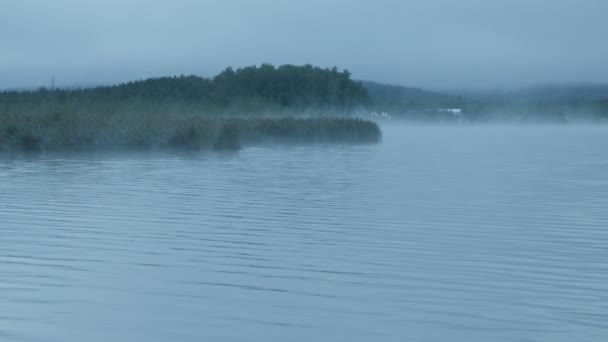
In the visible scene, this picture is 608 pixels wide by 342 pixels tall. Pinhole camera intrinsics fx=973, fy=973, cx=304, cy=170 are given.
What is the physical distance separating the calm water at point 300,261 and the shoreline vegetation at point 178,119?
12986 millimetres

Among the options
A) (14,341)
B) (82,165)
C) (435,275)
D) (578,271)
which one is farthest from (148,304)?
(82,165)

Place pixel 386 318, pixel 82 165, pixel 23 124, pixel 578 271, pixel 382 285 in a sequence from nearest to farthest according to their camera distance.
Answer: pixel 386 318 → pixel 382 285 → pixel 578 271 → pixel 82 165 → pixel 23 124

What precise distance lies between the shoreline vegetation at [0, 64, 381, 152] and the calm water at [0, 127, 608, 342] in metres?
13.0

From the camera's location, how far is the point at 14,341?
7105 millimetres

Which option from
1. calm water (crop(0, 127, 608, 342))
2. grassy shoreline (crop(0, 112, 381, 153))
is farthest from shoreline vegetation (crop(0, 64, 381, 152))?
calm water (crop(0, 127, 608, 342))

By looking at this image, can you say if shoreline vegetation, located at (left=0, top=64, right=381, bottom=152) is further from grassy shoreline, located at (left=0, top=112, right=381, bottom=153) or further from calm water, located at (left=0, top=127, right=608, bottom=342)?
calm water, located at (left=0, top=127, right=608, bottom=342)

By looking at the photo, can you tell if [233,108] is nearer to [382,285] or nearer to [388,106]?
[382,285]

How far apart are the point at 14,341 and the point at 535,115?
5427 inches

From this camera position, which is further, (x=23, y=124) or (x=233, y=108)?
(x=233, y=108)

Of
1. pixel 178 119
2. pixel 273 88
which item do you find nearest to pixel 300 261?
pixel 178 119

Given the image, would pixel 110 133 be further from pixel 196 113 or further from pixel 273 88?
pixel 273 88

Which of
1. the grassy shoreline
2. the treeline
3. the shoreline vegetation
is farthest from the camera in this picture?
the treeline

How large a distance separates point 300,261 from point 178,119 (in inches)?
1145

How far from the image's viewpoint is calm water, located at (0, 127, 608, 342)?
25.4 feet
